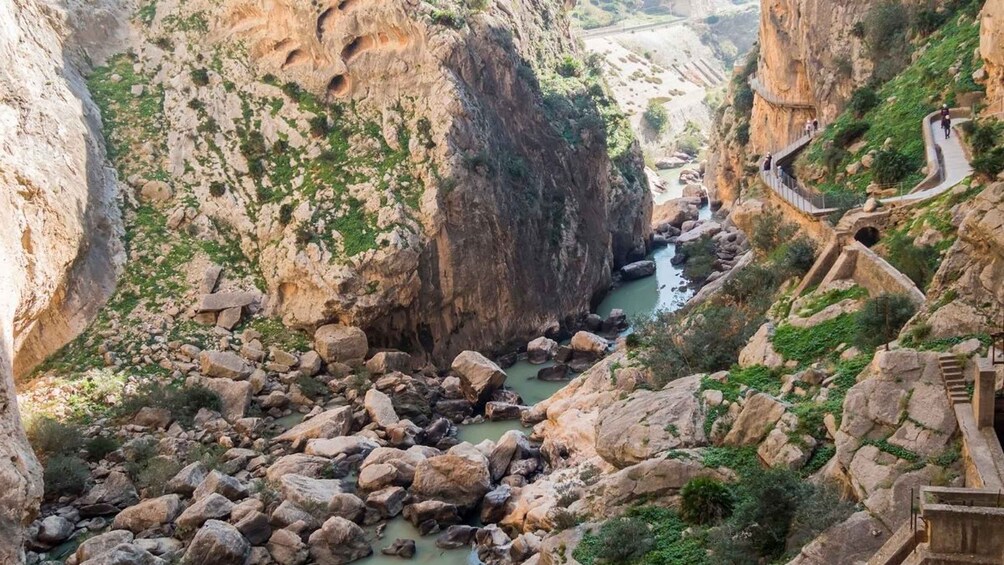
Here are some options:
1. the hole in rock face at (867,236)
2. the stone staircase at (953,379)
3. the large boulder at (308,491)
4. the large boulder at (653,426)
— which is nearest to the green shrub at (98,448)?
the large boulder at (308,491)

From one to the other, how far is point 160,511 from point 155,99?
29.1 metres

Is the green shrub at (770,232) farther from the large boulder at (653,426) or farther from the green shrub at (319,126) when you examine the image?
the green shrub at (319,126)

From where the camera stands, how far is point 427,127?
47.3 m

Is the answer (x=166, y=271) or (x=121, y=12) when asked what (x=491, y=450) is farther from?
(x=121, y=12)

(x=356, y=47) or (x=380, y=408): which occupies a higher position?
(x=356, y=47)

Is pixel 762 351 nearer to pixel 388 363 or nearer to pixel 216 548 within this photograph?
pixel 216 548

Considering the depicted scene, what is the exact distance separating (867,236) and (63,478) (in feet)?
90.9

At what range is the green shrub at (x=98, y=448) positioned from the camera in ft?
108

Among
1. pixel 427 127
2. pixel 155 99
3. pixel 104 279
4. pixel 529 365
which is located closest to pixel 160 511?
pixel 104 279

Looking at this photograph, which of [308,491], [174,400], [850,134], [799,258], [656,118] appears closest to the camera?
[308,491]

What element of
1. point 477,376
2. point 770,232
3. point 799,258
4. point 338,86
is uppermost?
point 338,86

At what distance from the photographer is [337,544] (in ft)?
87.9

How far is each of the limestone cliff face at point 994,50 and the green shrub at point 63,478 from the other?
34019 mm

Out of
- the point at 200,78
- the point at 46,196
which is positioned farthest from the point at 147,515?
the point at 200,78
